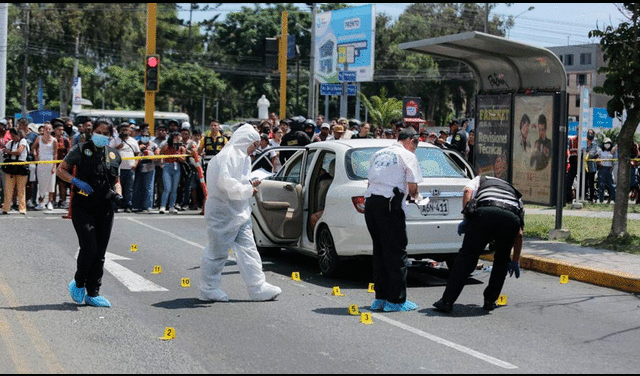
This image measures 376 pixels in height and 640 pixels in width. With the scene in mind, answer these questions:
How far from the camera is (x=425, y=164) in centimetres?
1112

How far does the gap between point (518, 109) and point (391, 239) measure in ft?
23.7

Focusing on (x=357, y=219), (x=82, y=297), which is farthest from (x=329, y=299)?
(x=82, y=297)

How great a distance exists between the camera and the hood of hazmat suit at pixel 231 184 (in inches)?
359

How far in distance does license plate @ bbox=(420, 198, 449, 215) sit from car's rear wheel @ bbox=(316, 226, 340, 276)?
1156mm

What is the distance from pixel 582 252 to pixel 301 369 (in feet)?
24.0

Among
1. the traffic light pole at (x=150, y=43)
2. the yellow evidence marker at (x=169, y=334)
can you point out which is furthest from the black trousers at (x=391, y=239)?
the traffic light pole at (x=150, y=43)

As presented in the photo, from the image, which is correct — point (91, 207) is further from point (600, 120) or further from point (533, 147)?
point (600, 120)

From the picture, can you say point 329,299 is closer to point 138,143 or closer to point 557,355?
point 557,355

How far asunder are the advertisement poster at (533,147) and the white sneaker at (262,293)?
6.74 metres

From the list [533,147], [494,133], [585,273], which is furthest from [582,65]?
[585,273]

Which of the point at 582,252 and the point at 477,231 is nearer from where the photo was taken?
the point at 477,231

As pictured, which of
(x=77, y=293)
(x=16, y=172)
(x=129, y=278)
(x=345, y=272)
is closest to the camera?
(x=77, y=293)

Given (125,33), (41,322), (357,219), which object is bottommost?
(41,322)

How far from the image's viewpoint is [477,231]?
29.1ft
